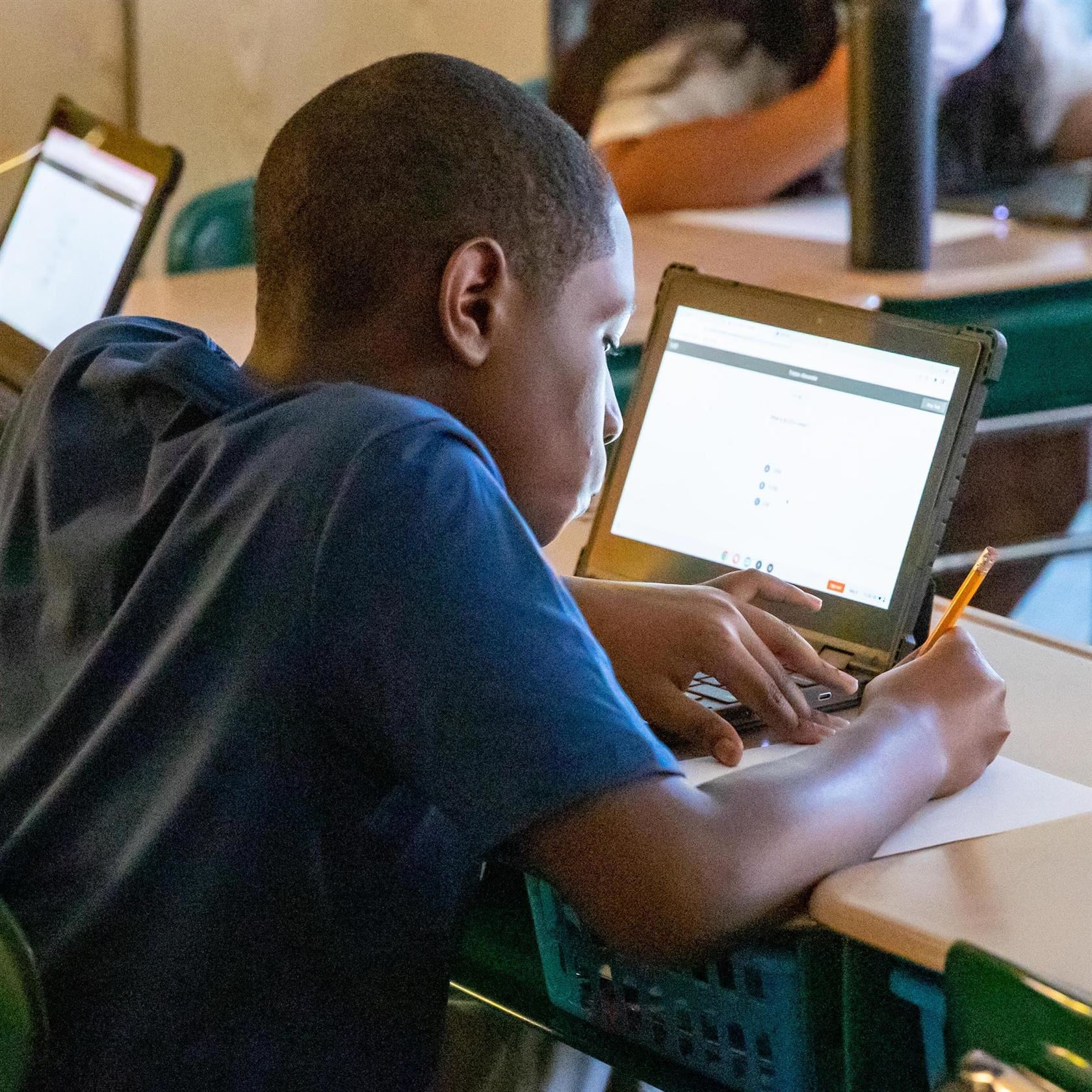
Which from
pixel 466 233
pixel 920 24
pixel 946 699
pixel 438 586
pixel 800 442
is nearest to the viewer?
pixel 438 586

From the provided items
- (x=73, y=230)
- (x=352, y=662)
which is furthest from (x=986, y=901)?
(x=73, y=230)

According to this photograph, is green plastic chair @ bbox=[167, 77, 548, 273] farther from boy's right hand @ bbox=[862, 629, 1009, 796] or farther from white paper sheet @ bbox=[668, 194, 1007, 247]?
boy's right hand @ bbox=[862, 629, 1009, 796]

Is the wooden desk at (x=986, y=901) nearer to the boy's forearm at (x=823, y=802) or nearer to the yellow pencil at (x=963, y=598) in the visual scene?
the boy's forearm at (x=823, y=802)

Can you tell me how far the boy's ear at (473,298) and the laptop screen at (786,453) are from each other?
45cm

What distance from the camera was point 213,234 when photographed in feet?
9.45

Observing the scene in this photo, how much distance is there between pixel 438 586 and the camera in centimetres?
81

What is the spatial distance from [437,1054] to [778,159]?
6.87ft

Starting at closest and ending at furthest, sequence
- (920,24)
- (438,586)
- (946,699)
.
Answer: (438,586) < (946,699) < (920,24)

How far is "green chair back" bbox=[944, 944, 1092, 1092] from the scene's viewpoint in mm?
644

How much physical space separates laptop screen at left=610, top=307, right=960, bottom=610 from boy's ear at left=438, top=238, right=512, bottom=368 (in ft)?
1.48

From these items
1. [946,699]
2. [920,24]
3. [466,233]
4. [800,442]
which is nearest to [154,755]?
[466,233]

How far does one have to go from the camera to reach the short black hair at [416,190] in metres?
0.94

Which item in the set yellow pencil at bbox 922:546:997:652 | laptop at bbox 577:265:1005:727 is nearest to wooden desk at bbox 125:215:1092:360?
laptop at bbox 577:265:1005:727

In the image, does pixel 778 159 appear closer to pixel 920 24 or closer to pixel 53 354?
pixel 920 24
